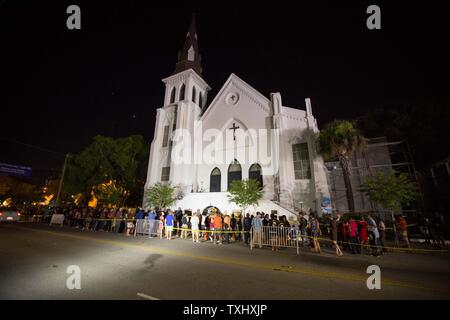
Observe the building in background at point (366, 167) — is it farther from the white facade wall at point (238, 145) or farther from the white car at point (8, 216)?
the white car at point (8, 216)

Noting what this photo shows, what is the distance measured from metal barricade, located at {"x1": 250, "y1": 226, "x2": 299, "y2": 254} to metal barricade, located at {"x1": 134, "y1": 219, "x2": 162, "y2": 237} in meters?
6.16

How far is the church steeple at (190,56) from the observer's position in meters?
30.2

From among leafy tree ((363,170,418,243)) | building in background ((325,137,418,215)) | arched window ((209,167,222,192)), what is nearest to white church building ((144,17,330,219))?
arched window ((209,167,222,192))

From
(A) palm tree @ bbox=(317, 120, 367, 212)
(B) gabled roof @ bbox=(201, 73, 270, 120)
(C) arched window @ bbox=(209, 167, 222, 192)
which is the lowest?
(C) arched window @ bbox=(209, 167, 222, 192)

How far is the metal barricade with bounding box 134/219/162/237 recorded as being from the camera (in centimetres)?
1364

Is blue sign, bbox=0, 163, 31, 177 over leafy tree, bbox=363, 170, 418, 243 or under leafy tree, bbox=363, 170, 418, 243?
over

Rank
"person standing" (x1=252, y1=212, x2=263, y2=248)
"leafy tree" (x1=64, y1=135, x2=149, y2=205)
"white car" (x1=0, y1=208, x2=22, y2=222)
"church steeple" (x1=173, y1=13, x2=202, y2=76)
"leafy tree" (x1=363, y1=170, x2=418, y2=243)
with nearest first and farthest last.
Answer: "person standing" (x1=252, y1=212, x2=263, y2=248) → "leafy tree" (x1=363, y1=170, x2=418, y2=243) → "white car" (x1=0, y1=208, x2=22, y2=222) → "leafy tree" (x1=64, y1=135, x2=149, y2=205) → "church steeple" (x1=173, y1=13, x2=202, y2=76)

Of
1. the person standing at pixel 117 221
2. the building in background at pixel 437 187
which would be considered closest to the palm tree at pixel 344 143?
the building in background at pixel 437 187

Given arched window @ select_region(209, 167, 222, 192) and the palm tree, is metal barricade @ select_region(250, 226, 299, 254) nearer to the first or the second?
the palm tree

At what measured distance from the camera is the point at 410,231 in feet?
52.9

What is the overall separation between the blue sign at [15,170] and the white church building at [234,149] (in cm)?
1312
